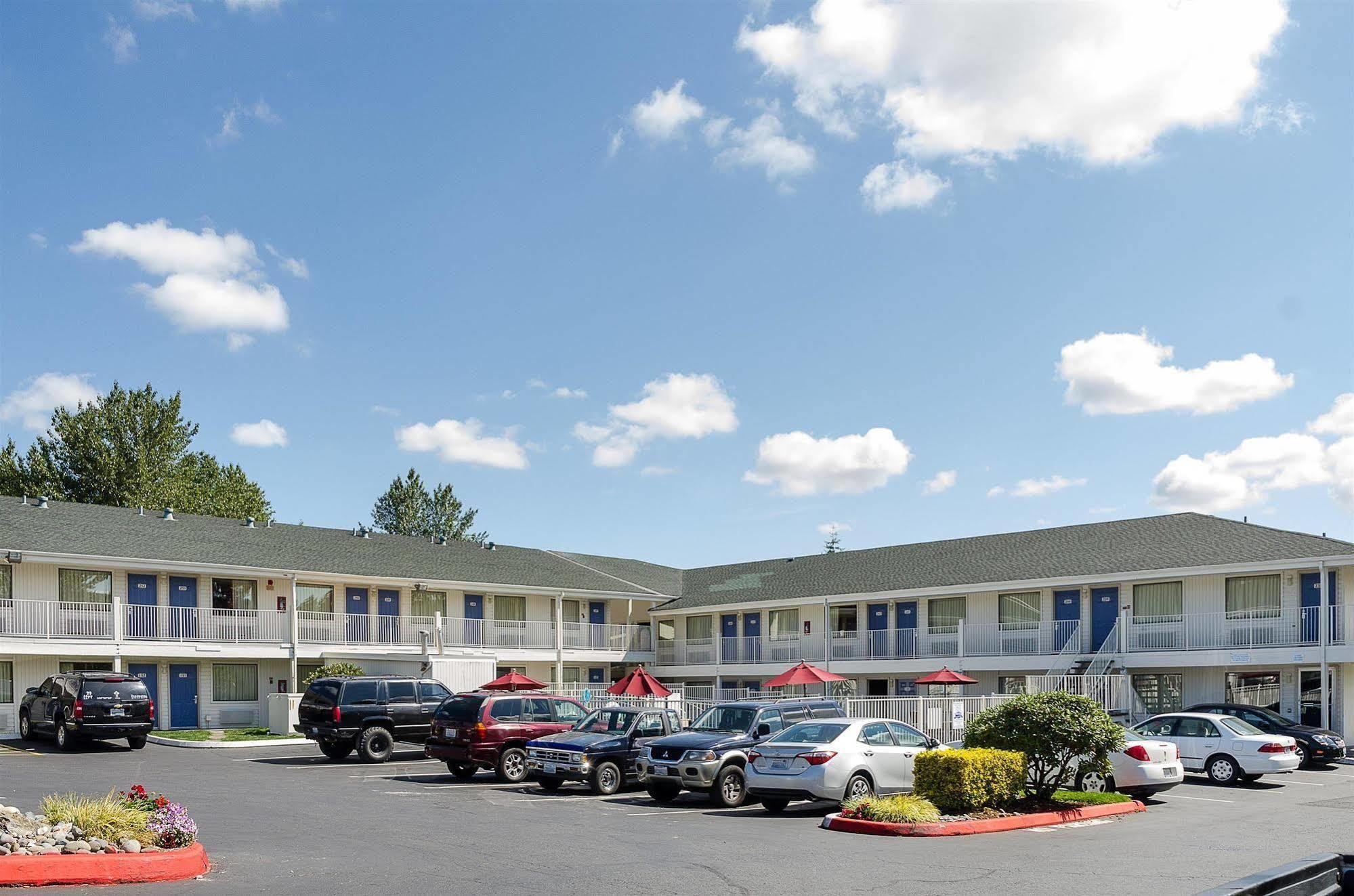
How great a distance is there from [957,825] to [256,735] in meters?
23.2

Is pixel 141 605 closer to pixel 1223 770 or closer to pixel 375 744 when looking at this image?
pixel 375 744

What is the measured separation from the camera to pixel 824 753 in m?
18.2

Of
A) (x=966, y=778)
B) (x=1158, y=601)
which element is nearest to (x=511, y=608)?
(x=1158, y=601)

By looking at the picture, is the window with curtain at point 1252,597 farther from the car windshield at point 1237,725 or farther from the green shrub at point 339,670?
the green shrub at point 339,670

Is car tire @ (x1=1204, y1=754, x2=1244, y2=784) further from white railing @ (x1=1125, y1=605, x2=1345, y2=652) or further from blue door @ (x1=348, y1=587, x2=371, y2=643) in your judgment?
blue door @ (x1=348, y1=587, x2=371, y2=643)

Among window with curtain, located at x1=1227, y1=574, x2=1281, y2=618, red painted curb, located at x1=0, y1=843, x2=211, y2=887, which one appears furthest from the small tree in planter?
window with curtain, located at x1=1227, y1=574, x2=1281, y2=618

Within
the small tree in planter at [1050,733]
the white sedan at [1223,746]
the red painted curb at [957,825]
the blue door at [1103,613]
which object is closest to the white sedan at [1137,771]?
the small tree in planter at [1050,733]

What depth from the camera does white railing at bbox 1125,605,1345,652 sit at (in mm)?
32969

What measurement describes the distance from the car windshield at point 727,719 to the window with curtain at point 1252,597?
63.6 feet

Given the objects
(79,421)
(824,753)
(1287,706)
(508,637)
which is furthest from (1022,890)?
(79,421)

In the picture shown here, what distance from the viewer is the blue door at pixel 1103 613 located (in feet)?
124

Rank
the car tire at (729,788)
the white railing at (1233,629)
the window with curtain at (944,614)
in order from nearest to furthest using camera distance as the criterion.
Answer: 1. the car tire at (729,788)
2. the white railing at (1233,629)
3. the window with curtain at (944,614)

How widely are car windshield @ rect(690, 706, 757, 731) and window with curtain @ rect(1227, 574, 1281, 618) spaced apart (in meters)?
19.4

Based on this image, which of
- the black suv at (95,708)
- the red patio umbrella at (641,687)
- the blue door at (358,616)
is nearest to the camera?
the black suv at (95,708)
